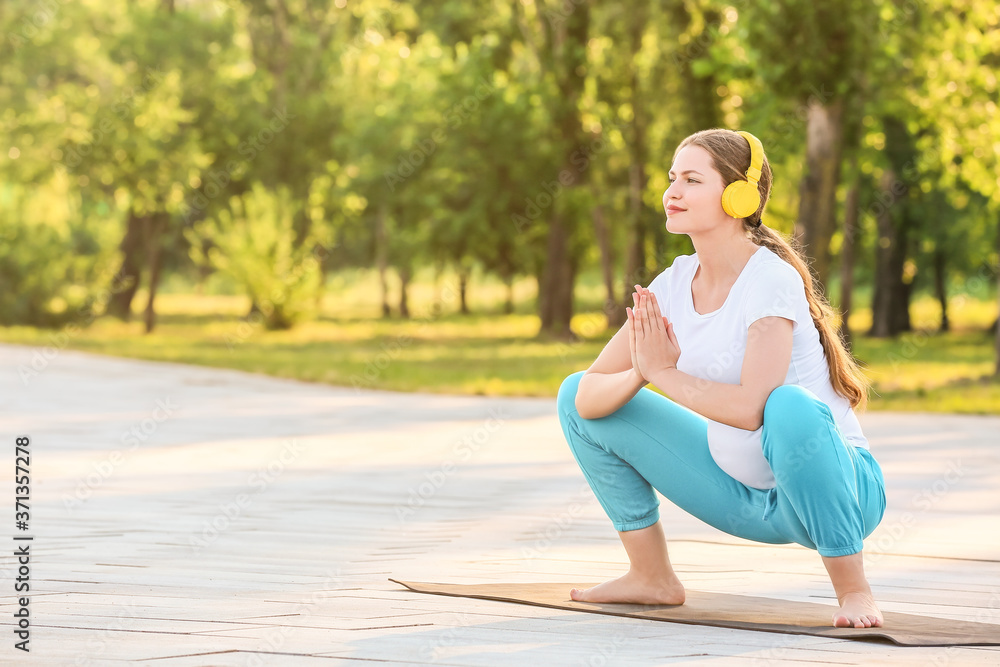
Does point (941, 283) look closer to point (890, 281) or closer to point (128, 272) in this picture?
point (890, 281)

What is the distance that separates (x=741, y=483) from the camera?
332 centimetres

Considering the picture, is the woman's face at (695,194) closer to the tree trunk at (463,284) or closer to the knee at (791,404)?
the knee at (791,404)

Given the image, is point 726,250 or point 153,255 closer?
point 726,250

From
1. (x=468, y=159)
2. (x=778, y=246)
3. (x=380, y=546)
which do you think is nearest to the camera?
(x=778, y=246)

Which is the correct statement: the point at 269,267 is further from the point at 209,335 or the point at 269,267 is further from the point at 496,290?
the point at 496,290

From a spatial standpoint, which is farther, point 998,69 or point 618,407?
point 998,69

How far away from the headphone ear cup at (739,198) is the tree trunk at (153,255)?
21550mm

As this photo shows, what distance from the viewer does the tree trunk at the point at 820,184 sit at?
13.1 metres

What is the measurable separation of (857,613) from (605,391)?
36.4 inches

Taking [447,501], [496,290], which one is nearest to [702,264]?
[447,501]

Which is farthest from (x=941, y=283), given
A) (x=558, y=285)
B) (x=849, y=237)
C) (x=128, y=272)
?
(x=128, y=272)

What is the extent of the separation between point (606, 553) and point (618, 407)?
1.27 metres

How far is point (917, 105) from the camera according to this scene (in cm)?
1434

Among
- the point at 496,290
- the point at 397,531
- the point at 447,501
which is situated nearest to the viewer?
the point at 397,531
